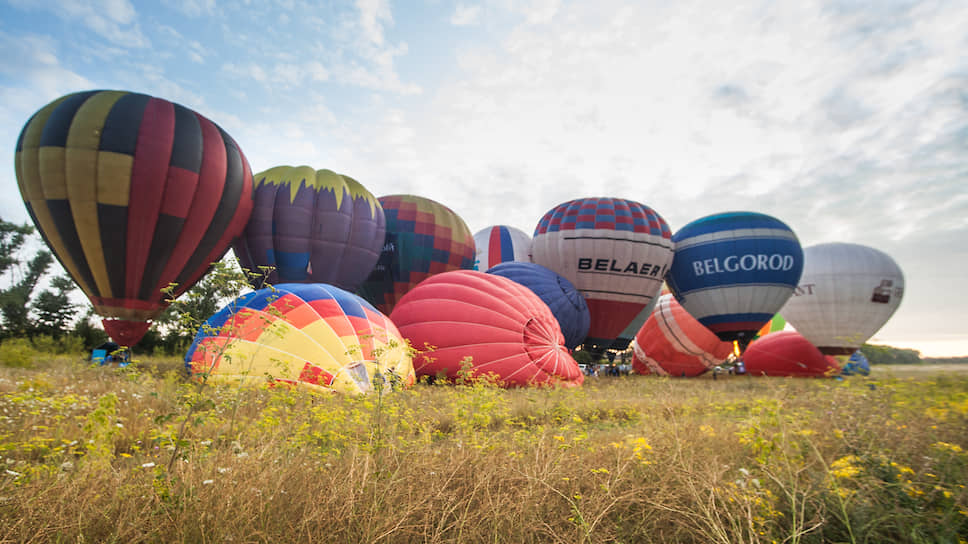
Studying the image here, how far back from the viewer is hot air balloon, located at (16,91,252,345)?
11.5 m

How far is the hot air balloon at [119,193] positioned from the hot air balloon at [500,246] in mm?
18697

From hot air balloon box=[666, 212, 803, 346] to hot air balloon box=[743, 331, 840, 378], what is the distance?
570cm

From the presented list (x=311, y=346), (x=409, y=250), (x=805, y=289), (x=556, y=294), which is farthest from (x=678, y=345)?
(x=311, y=346)

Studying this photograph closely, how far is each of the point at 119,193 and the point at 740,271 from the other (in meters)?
21.5

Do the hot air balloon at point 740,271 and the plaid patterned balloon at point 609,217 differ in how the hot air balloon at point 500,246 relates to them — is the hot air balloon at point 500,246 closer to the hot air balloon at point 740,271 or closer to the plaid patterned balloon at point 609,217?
the plaid patterned balloon at point 609,217

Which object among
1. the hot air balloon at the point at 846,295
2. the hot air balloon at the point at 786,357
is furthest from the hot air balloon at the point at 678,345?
the hot air balloon at the point at 846,295

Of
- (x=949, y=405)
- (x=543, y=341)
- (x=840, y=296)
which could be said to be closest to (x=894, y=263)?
(x=840, y=296)

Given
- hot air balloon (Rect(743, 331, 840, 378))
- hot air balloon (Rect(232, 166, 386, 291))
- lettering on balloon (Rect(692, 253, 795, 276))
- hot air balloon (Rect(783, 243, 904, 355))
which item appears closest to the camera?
hot air balloon (Rect(232, 166, 386, 291))

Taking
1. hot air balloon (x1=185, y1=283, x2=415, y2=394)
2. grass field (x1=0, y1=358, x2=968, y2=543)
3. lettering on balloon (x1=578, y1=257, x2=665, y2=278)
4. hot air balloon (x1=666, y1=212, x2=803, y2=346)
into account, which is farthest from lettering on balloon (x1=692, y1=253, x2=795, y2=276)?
grass field (x1=0, y1=358, x2=968, y2=543)

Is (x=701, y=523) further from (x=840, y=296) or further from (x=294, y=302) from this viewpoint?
(x=840, y=296)

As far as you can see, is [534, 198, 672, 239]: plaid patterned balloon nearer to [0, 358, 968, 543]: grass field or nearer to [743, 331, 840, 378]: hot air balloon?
[743, 331, 840, 378]: hot air balloon

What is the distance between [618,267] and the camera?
19766mm

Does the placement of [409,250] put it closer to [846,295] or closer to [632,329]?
[632,329]

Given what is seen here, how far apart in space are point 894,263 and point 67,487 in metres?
30.6
